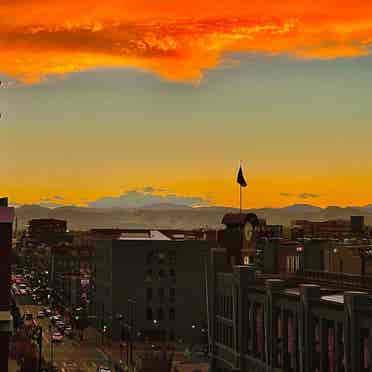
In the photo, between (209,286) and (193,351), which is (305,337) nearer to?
(209,286)

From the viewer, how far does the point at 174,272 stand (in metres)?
181

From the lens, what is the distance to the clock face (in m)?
134

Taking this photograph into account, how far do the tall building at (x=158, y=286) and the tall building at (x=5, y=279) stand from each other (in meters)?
126

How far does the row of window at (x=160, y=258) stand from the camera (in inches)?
7126

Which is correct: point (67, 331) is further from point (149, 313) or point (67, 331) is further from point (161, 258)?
point (161, 258)

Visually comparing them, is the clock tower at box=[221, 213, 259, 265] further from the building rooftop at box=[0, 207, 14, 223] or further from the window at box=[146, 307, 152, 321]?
the building rooftop at box=[0, 207, 14, 223]

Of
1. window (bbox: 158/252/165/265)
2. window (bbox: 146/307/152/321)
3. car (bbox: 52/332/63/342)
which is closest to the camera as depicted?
car (bbox: 52/332/63/342)

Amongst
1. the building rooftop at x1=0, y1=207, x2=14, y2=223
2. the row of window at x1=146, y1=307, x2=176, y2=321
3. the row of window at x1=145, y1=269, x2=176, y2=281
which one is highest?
the building rooftop at x1=0, y1=207, x2=14, y2=223

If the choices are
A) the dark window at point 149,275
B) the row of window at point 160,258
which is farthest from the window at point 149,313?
the row of window at point 160,258

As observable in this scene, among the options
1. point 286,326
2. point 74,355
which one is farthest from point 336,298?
point 74,355

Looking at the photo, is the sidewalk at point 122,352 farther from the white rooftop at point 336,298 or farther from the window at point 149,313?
the white rooftop at point 336,298

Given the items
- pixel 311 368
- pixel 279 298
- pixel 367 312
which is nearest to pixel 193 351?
pixel 279 298

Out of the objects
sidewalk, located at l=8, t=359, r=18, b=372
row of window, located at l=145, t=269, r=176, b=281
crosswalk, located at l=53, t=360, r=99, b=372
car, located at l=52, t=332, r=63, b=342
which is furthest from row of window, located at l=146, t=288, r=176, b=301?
sidewalk, located at l=8, t=359, r=18, b=372

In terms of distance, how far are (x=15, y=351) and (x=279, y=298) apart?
52683 mm
